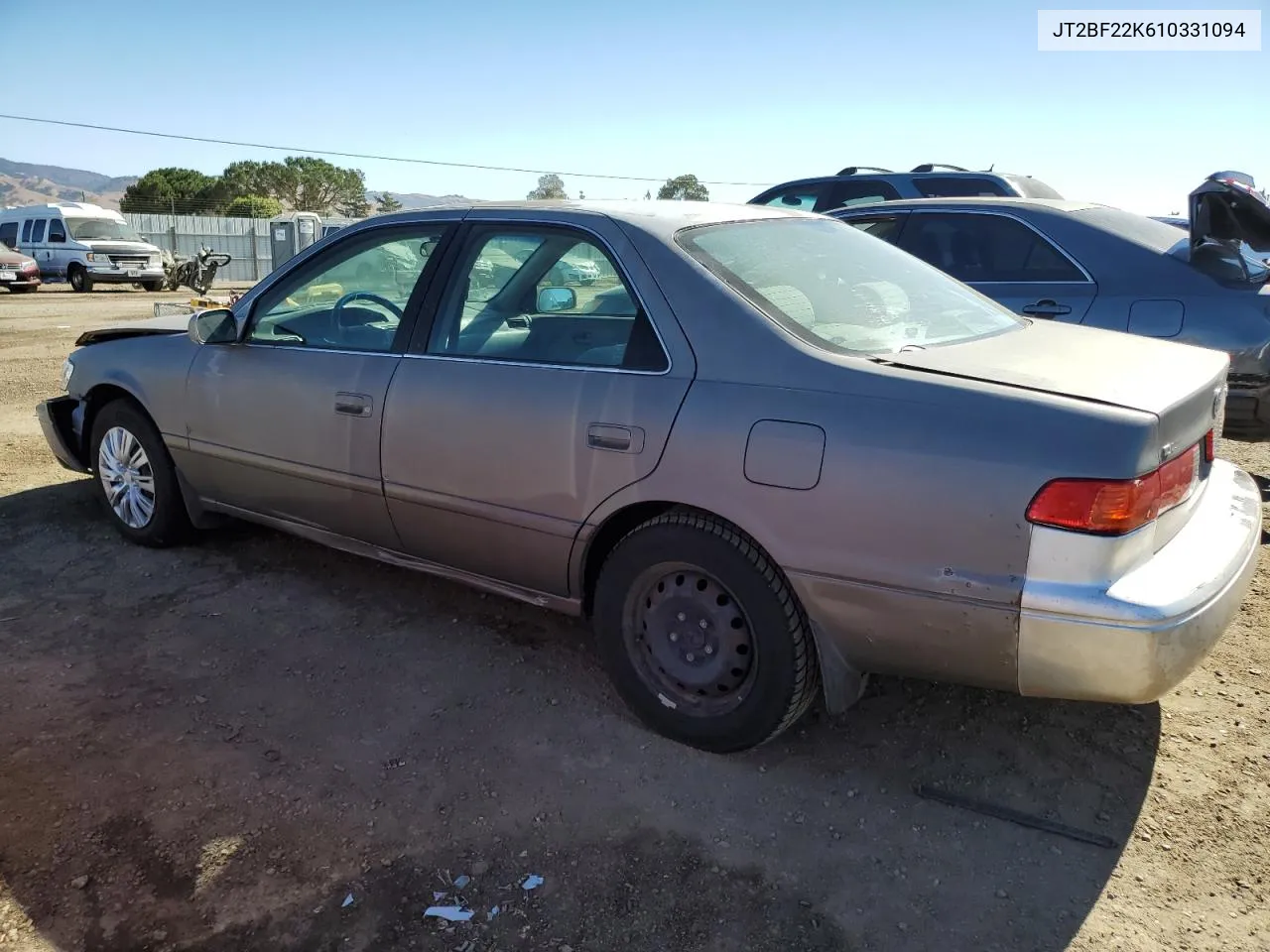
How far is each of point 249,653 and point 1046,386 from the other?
2883 millimetres

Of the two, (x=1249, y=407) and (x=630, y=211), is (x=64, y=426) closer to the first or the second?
(x=630, y=211)

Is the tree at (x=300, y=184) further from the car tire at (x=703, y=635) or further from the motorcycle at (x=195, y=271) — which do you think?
the car tire at (x=703, y=635)

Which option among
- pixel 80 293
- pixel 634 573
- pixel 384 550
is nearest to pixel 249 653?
pixel 384 550

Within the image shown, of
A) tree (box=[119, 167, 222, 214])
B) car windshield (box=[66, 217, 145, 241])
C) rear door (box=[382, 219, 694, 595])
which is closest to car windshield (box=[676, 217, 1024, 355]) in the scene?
rear door (box=[382, 219, 694, 595])

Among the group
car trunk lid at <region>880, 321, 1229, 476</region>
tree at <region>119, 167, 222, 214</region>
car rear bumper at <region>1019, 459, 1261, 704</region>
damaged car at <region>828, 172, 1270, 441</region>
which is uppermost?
tree at <region>119, 167, 222, 214</region>

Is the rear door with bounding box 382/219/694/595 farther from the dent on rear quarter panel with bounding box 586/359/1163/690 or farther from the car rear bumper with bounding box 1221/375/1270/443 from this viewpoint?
the car rear bumper with bounding box 1221/375/1270/443

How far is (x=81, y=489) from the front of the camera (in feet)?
18.2

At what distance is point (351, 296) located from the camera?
393 centimetres

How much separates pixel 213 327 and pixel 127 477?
1.02m

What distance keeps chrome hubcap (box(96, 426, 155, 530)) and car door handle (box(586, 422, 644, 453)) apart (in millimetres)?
2644

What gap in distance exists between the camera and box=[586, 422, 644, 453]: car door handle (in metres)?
2.86

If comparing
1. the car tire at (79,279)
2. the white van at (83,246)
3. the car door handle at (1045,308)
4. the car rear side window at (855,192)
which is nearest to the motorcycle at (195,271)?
the white van at (83,246)

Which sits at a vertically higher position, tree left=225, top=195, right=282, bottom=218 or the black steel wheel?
tree left=225, top=195, right=282, bottom=218

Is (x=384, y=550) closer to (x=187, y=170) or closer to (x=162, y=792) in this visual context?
(x=162, y=792)
